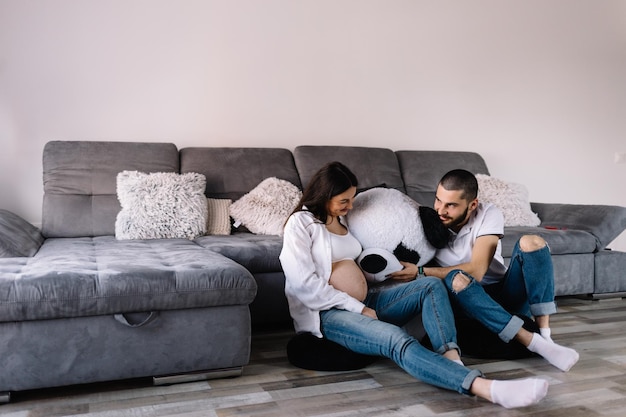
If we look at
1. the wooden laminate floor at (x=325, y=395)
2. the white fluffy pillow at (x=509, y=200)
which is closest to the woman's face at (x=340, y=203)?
the wooden laminate floor at (x=325, y=395)

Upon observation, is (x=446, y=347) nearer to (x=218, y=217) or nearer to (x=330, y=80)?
(x=218, y=217)

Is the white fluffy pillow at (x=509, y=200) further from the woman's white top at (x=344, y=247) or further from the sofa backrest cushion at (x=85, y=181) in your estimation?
the sofa backrest cushion at (x=85, y=181)

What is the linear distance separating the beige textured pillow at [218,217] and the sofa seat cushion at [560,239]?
1.64m

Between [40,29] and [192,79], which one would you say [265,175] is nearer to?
[192,79]

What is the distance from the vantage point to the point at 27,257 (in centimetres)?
272

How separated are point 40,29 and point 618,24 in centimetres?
463

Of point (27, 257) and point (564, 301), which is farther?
point (564, 301)

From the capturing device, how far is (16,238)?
283 cm

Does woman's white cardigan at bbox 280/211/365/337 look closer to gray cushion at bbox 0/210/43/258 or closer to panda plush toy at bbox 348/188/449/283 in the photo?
panda plush toy at bbox 348/188/449/283

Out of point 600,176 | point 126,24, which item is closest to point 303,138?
point 126,24

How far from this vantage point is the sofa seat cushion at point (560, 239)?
3764mm

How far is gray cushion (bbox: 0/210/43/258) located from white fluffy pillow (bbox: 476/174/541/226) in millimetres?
2751

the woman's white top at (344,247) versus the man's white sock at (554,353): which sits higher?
the woman's white top at (344,247)

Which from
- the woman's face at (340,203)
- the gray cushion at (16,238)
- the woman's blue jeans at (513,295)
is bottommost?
the woman's blue jeans at (513,295)
